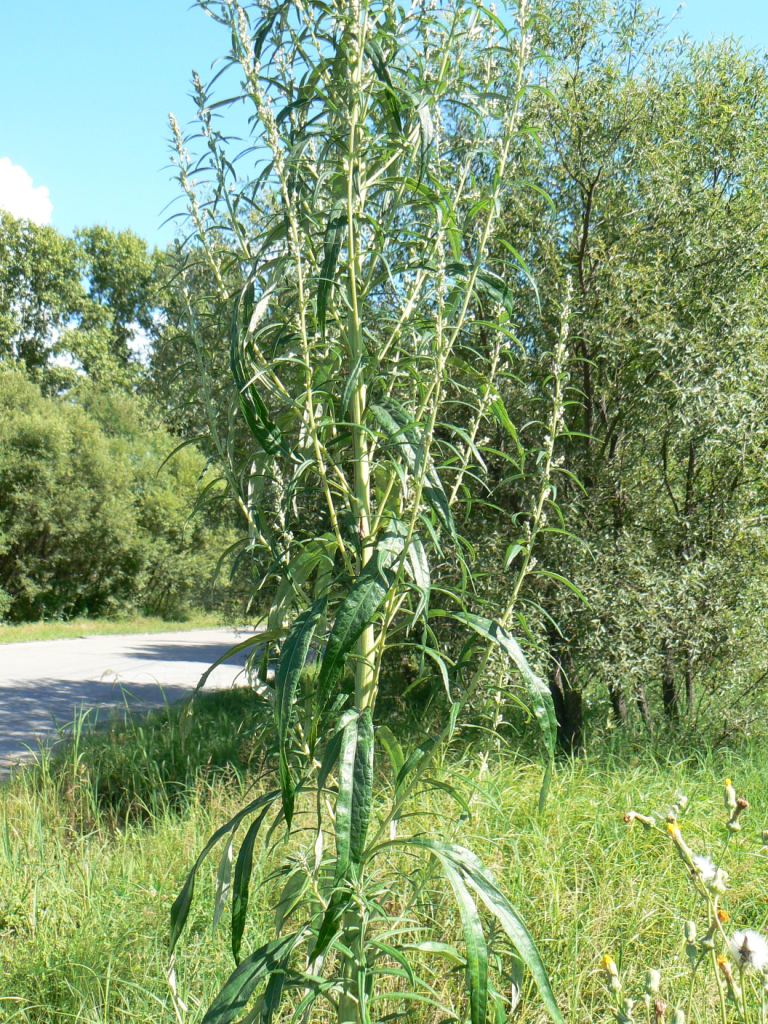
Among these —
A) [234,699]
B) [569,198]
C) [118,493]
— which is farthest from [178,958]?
[118,493]

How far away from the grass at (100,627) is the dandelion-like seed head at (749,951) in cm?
1378

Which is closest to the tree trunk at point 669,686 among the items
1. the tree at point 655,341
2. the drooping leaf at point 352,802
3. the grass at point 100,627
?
the tree at point 655,341

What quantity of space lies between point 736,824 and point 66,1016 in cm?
239

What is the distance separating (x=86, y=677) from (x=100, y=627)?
8447 millimetres

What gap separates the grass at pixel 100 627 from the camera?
1750 centimetres

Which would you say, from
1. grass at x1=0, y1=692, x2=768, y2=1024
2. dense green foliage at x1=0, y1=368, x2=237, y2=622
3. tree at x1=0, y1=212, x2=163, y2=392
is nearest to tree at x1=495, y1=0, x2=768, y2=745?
grass at x1=0, y1=692, x2=768, y2=1024

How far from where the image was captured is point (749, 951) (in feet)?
4.70

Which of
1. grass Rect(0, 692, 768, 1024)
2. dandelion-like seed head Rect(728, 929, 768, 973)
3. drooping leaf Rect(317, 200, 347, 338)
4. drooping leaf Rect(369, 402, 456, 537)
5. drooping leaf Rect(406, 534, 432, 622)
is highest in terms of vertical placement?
drooping leaf Rect(317, 200, 347, 338)

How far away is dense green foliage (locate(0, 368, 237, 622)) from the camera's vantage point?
2003 centimetres

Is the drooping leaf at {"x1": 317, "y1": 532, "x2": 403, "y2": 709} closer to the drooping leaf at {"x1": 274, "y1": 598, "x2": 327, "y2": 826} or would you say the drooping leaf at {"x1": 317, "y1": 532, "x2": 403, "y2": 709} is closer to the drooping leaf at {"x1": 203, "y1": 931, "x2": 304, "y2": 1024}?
the drooping leaf at {"x1": 274, "y1": 598, "x2": 327, "y2": 826}

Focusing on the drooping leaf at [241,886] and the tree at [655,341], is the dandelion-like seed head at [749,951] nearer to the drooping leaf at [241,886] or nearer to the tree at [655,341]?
the drooping leaf at [241,886]

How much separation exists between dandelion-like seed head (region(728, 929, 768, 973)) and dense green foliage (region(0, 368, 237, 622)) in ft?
56.2

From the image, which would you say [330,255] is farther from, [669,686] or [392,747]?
[669,686]

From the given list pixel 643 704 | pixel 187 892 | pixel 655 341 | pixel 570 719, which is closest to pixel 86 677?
pixel 570 719
